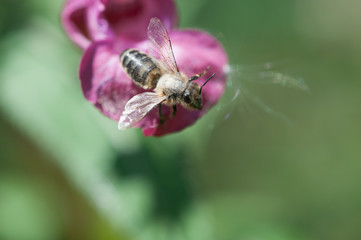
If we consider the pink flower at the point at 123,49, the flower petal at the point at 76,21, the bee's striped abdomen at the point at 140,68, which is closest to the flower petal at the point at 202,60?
the pink flower at the point at 123,49

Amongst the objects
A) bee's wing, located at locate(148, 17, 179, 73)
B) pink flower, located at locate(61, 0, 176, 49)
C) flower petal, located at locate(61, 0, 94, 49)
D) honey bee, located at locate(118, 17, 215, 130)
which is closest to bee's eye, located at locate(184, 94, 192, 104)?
honey bee, located at locate(118, 17, 215, 130)

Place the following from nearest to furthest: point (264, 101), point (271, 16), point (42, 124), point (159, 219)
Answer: point (159, 219) < point (42, 124) < point (264, 101) < point (271, 16)

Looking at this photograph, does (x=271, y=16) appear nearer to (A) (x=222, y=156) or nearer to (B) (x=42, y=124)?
(A) (x=222, y=156)

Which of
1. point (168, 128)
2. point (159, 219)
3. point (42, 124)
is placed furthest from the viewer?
point (42, 124)

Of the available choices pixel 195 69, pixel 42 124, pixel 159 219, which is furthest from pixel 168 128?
pixel 42 124

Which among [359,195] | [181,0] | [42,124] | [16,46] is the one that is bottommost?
[42,124]
